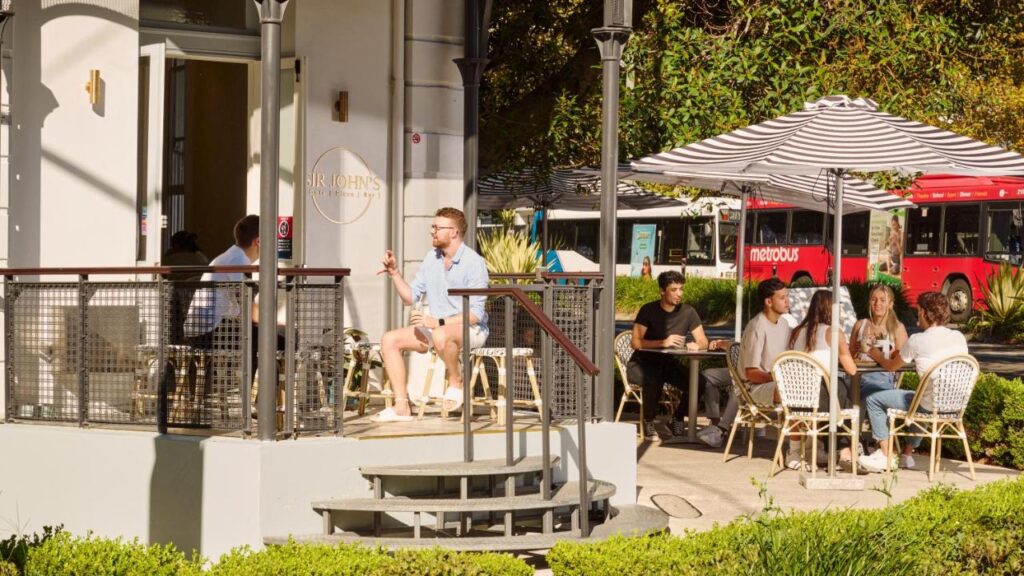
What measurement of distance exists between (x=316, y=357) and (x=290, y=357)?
0.19 metres

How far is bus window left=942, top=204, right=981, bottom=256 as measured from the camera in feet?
110

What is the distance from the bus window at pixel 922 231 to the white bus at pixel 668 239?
4437 millimetres

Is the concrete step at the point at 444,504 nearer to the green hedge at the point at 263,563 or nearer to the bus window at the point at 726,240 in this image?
the green hedge at the point at 263,563

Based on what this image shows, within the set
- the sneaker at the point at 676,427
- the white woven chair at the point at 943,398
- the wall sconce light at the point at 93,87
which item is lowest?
the sneaker at the point at 676,427

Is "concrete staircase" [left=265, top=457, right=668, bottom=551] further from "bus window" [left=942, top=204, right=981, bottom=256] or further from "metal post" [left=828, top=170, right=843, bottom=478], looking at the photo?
"bus window" [left=942, top=204, right=981, bottom=256]

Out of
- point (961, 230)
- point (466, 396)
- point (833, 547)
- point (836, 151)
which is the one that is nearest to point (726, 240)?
point (961, 230)

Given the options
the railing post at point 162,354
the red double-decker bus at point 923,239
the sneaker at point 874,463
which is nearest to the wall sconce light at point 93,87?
the railing post at point 162,354

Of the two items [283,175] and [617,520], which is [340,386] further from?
[283,175]

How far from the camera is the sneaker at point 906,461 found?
1197 centimetres

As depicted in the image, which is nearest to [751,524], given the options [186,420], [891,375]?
[186,420]

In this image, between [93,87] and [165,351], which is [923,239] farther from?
[165,351]

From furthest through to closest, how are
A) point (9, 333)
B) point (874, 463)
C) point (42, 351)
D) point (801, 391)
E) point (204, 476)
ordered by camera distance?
point (874, 463) → point (801, 391) → point (9, 333) → point (42, 351) → point (204, 476)

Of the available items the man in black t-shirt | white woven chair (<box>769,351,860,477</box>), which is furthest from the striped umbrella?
the man in black t-shirt

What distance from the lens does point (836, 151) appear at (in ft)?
35.1
